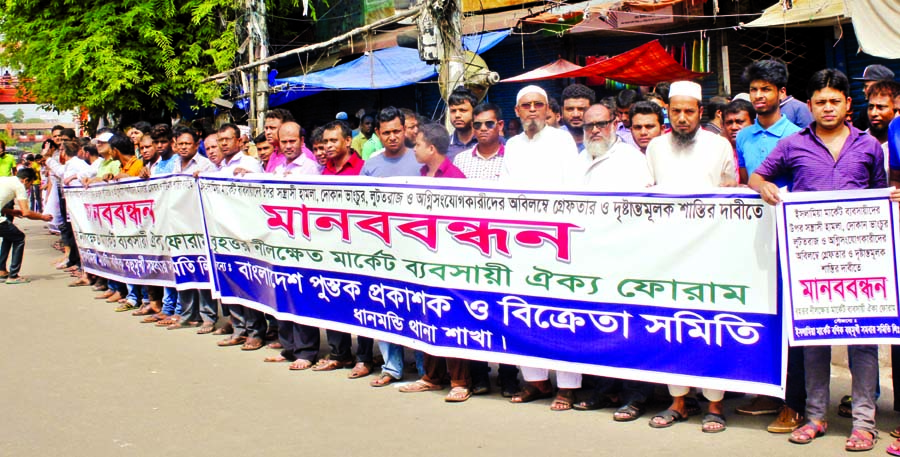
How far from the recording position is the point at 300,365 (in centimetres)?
729

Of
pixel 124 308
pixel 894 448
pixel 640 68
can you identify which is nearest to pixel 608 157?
pixel 894 448

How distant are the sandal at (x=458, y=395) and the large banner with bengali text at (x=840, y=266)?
2128mm

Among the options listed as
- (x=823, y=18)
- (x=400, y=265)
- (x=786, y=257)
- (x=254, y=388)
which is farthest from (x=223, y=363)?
(x=823, y=18)

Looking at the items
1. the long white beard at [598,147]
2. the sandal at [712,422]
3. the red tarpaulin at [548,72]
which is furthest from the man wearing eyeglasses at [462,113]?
the red tarpaulin at [548,72]

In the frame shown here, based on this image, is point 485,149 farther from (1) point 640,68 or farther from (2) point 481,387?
(1) point 640,68

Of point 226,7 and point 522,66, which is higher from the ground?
point 226,7

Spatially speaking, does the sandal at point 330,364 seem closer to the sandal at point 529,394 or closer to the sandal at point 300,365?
the sandal at point 300,365

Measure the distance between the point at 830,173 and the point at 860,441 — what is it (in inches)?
51.8

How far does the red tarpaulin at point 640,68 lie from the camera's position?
1197 cm

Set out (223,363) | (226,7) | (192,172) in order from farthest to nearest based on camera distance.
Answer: (226,7)
(192,172)
(223,363)

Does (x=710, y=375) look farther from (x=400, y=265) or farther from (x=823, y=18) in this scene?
(x=823, y=18)

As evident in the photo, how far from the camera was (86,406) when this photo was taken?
640 centimetres

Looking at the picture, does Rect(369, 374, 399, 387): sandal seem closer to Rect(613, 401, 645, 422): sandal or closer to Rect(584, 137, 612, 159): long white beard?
Rect(613, 401, 645, 422): sandal

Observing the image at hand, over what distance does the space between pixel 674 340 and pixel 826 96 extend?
147 centimetres
